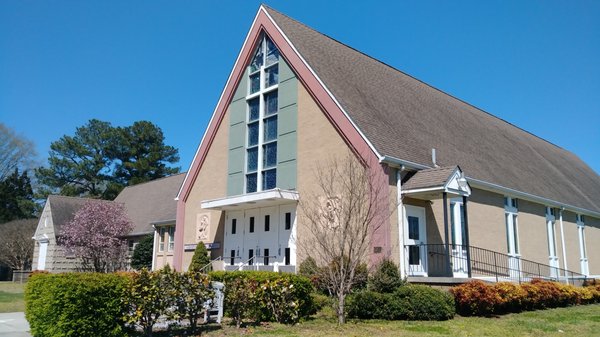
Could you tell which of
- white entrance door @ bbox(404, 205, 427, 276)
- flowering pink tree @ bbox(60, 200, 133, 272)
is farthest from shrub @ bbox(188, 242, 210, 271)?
flowering pink tree @ bbox(60, 200, 133, 272)

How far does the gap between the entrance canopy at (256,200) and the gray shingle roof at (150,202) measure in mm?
9818

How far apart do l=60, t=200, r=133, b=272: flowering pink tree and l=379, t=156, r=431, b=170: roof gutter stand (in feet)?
78.6

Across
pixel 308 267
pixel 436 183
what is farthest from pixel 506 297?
pixel 308 267

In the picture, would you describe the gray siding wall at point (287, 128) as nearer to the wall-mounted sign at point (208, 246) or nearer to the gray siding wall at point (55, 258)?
the wall-mounted sign at point (208, 246)

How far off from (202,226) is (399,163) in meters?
11.4

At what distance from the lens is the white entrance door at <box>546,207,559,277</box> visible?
25.0 metres

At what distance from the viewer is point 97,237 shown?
111ft

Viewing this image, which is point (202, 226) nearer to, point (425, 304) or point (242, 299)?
point (242, 299)

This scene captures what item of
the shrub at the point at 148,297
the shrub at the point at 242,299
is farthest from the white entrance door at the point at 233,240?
the shrub at the point at 148,297

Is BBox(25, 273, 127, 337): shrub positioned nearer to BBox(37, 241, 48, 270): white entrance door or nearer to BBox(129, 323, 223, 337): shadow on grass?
BBox(129, 323, 223, 337): shadow on grass

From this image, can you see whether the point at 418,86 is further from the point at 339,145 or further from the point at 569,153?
the point at 569,153

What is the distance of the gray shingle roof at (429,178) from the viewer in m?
16.6

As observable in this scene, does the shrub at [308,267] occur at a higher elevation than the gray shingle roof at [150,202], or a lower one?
lower

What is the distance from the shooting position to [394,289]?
49.2ft
